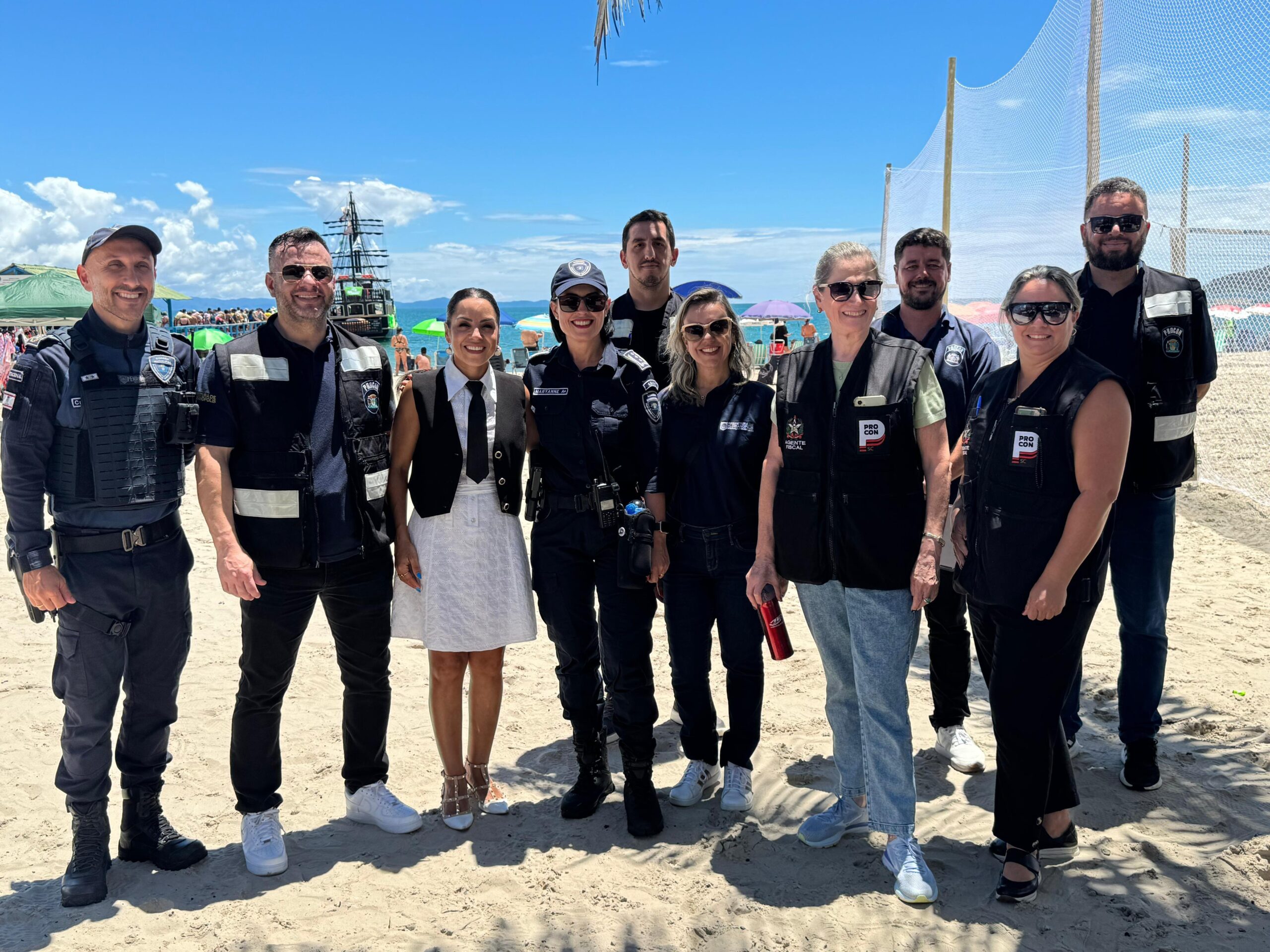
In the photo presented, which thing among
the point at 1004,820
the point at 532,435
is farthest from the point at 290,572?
the point at 1004,820

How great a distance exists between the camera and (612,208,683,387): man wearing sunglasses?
4543 mm

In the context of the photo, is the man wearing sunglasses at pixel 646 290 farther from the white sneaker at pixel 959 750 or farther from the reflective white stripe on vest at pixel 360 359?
the white sneaker at pixel 959 750

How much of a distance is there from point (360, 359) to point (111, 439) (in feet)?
3.21

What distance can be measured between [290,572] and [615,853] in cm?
177

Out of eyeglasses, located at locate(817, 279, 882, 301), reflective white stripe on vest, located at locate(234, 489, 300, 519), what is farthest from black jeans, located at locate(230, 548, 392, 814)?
eyeglasses, located at locate(817, 279, 882, 301)

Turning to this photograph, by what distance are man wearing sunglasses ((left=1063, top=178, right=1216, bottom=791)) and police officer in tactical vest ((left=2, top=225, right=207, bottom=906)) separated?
3923 mm

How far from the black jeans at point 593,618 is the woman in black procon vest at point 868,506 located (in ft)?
2.08

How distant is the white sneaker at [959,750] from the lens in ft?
14.1

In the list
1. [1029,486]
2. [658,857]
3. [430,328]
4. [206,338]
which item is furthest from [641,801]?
[206,338]

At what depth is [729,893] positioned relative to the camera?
337 centimetres

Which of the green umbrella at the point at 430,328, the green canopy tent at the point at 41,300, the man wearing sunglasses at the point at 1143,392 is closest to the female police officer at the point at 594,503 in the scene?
the man wearing sunglasses at the point at 1143,392

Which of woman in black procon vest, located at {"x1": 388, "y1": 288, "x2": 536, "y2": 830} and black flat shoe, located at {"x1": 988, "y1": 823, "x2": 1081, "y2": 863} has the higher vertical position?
woman in black procon vest, located at {"x1": 388, "y1": 288, "x2": 536, "y2": 830}

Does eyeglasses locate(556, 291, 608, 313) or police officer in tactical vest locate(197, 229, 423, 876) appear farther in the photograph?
eyeglasses locate(556, 291, 608, 313)

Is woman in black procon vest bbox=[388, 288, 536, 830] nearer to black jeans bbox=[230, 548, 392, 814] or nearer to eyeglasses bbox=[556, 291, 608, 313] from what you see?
black jeans bbox=[230, 548, 392, 814]
